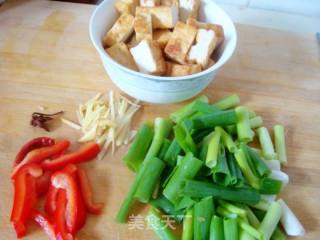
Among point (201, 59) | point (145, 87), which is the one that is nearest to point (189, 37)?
point (201, 59)

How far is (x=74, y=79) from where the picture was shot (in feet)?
4.07

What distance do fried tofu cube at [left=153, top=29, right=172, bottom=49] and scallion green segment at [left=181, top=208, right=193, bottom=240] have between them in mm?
513

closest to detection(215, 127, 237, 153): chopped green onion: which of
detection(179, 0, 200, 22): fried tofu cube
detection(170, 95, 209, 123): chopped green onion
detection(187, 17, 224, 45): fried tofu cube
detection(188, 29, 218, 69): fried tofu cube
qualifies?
detection(170, 95, 209, 123): chopped green onion

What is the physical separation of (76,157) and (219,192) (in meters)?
0.40

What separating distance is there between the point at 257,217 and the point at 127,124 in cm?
46

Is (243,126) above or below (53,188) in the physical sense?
above

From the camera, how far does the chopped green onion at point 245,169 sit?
93 centimetres

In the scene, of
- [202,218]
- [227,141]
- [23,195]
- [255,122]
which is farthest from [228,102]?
[23,195]

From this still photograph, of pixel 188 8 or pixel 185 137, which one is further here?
pixel 188 8

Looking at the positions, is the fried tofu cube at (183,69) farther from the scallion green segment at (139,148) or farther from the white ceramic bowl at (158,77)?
the scallion green segment at (139,148)

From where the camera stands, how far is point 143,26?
3.63ft

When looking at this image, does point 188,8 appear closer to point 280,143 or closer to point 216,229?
point 280,143

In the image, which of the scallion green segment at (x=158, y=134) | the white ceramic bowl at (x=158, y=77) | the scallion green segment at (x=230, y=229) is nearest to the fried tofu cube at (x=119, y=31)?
the white ceramic bowl at (x=158, y=77)

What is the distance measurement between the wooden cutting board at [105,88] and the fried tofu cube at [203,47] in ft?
0.58
